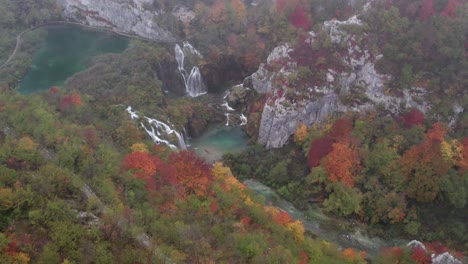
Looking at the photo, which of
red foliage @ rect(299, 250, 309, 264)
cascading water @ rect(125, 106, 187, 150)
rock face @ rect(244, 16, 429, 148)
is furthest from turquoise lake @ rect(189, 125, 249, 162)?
red foliage @ rect(299, 250, 309, 264)

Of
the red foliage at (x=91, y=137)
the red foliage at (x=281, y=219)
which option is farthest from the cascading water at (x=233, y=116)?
the red foliage at (x=91, y=137)

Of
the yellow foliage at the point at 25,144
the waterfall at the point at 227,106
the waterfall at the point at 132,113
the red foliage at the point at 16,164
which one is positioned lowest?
the red foliage at the point at 16,164

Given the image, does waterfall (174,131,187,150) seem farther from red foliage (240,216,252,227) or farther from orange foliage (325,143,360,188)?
red foliage (240,216,252,227)

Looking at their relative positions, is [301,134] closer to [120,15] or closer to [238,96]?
[238,96]

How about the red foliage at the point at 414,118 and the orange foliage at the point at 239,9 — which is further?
the orange foliage at the point at 239,9

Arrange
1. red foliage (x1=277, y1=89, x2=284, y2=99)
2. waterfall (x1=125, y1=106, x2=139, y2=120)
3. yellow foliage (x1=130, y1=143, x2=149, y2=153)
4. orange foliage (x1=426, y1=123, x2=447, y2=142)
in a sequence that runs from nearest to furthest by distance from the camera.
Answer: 1. yellow foliage (x1=130, y1=143, x2=149, y2=153)
2. orange foliage (x1=426, y1=123, x2=447, y2=142)
3. waterfall (x1=125, y1=106, x2=139, y2=120)
4. red foliage (x1=277, y1=89, x2=284, y2=99)

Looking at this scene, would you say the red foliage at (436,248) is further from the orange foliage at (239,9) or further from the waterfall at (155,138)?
the orange foliage at (239,9)
